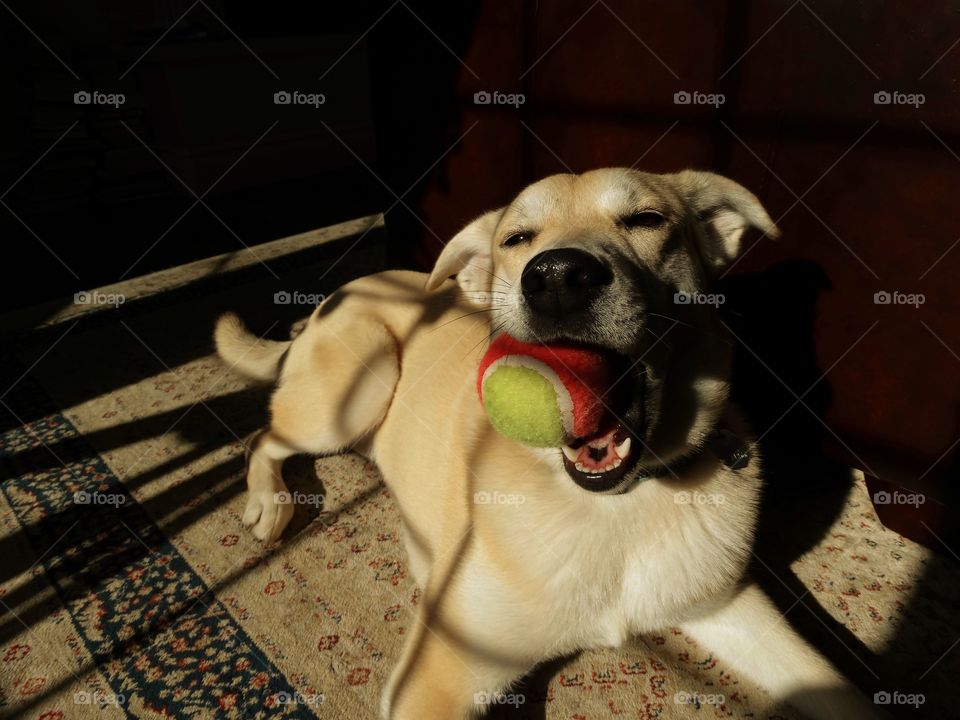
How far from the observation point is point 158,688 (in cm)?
169

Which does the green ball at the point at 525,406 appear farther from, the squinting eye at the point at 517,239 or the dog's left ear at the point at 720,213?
the dog's left ear at the point at 720,213

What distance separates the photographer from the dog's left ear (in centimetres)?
168

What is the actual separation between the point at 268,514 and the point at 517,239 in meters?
1.30

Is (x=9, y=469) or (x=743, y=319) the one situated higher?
(x=743, y=319)

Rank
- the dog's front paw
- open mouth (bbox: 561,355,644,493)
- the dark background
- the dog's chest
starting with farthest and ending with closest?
the dog's front paw, the dark background, the dog's chest, open mouth (bbox: 561,355,644,493)

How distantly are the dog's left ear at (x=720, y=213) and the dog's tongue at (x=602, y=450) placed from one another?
2.12 feet

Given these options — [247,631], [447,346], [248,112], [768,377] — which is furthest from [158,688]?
[248,112]

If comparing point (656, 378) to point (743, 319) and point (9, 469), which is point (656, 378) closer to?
point (743, 319)

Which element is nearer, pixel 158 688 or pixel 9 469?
pixel 158 688

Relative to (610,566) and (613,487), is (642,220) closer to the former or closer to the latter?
(613,487)

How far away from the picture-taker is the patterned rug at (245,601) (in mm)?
1660

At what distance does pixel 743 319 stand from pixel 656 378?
1075mm

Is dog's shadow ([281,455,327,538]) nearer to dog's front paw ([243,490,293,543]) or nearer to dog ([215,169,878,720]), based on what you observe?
dog's front paw ([243,490,293,543])

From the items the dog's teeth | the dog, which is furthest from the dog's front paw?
the dog's teeth
